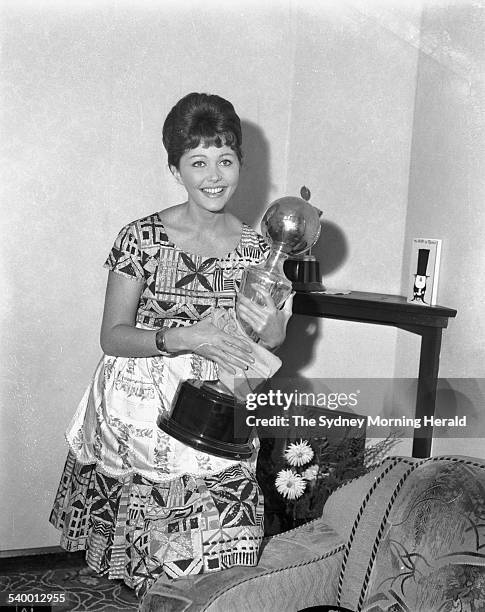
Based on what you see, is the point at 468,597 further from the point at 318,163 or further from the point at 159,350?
the point at 318,163

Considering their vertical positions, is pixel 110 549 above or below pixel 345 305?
below

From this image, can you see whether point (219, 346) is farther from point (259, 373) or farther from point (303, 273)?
point (303, 273)

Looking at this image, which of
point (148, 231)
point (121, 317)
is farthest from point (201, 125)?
point (121, 317)

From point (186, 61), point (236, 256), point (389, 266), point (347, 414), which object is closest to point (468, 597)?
point (236, 256)

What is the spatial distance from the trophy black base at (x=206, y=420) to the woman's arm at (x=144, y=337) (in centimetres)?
7

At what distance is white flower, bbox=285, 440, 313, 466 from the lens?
2426 mm

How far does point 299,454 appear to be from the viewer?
242cm

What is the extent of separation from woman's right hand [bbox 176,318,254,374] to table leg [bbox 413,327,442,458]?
96cm

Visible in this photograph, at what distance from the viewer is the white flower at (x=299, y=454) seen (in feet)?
7.96

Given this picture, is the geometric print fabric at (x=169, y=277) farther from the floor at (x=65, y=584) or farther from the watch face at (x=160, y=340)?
the floor at (x=65, y=584)

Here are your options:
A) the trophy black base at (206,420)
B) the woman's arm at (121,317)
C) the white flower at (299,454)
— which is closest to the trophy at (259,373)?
the trophy black base at (206,420)

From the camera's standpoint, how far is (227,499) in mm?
1722

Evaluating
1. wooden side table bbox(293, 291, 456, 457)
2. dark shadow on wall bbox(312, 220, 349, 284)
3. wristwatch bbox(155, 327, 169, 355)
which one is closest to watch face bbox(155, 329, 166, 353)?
wristwatch bbox(155, 327, 169, 355)

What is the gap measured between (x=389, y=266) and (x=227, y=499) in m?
1.37
